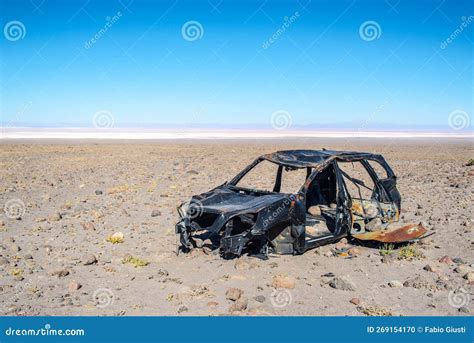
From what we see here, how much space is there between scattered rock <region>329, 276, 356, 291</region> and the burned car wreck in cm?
92

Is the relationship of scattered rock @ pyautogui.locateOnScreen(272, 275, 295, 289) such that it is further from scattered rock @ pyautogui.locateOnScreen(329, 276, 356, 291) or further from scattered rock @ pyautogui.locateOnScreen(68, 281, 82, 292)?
scattered rock @ pyautogui.locateOnScreen(68, 281, 82, 292)

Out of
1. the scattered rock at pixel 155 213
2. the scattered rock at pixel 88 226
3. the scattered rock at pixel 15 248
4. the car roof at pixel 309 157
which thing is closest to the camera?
the car roof at pixel 309 157

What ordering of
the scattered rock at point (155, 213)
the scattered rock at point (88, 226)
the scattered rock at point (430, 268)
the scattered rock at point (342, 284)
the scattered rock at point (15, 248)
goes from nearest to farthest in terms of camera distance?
the scattered rock at point (342, 284) → the scattered rock at point (430, 268) → the scattered rock at point (15, 248) → the scattered rock at point (88, 226) → the scattered rock at point (155, 213)

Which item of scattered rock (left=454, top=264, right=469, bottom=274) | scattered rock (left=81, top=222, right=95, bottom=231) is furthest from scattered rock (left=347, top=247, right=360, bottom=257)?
scattered rock (left=81, top=222, right=95, bottom=231)

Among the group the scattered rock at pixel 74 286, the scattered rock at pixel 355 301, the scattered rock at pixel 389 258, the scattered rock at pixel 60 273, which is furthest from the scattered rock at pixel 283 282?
the scattered rock at pixel 60 273

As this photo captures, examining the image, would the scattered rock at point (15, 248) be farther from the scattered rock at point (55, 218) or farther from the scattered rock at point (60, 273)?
the scattered rock at point (55, 218)

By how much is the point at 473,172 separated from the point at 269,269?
13403 mm

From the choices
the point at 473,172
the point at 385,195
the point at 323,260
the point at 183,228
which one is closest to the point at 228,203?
the point at 183,228

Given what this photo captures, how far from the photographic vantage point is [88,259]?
23.0 feet

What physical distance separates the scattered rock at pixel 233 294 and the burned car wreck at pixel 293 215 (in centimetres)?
66

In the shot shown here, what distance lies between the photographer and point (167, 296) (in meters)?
5.66

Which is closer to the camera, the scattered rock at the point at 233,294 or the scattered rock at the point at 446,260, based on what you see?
the scattered rock at the point at 233,294

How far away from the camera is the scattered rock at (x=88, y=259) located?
274 inches

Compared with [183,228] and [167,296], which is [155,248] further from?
[167,296]
